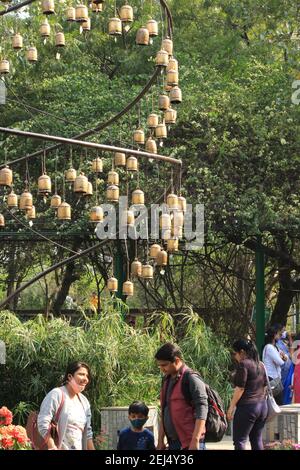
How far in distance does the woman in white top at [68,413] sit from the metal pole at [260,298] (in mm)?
9278

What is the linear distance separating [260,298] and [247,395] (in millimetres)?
8145

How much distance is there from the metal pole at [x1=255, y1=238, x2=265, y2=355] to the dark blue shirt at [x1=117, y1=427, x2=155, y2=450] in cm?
914

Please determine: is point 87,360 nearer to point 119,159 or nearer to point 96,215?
point 119,159

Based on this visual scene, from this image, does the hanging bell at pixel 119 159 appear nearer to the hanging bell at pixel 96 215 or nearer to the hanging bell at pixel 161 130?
the hanging bell at pixel 161 130

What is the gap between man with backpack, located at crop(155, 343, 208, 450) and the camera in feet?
26.8

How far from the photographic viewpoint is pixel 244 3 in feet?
60.4

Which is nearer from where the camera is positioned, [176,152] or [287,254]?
[176,152]

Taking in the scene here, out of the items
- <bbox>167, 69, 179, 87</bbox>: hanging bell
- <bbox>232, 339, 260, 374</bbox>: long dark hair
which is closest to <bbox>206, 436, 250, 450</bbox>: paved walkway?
<bbox>232, 339, 260, 374</bbox>: long dark hair

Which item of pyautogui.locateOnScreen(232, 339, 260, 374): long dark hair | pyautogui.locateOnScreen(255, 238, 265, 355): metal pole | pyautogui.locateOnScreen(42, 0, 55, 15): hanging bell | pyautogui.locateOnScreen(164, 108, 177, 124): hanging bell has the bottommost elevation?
pyautogui.locateOnScreen(232, 339, 260, 374): long dark hair

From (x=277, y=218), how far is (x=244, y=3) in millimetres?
3565

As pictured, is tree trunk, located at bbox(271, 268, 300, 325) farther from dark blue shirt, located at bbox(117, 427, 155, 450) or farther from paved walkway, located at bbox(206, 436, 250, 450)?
dark blue shirt, located at bbox(117, 427, 155, 450)

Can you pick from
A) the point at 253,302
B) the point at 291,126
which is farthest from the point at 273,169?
the point at 253,302

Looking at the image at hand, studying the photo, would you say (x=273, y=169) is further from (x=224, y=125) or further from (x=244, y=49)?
(x=244, y=49)

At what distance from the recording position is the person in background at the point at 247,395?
9.80 meters
